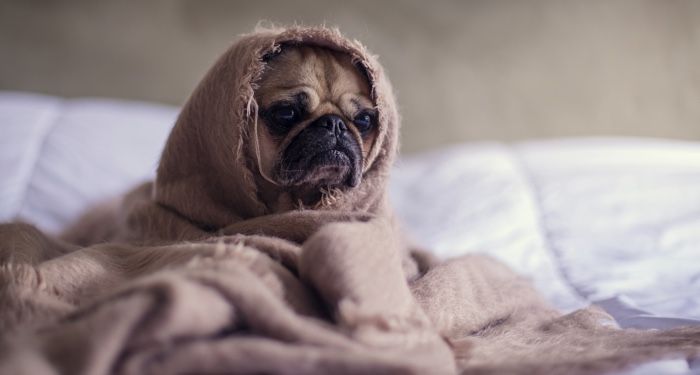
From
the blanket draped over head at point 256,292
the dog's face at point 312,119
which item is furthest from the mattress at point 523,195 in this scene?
the dog's face at point 312,119

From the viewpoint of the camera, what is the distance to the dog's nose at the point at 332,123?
115 centimetres

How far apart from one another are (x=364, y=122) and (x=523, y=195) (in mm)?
742

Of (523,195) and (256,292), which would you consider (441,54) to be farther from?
(256,292)

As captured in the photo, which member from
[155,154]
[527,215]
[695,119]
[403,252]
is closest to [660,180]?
[527,215]

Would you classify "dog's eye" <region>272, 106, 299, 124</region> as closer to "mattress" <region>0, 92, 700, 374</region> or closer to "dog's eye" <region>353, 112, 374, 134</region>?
"dog's eye" <region>353, 112, 374, 134</region>

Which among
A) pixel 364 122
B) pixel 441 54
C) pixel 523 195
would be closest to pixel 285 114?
pixel 364 122

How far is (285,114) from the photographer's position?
1.17 meters

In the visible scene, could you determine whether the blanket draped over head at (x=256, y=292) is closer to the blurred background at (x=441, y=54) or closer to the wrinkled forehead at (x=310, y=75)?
the wrinkled forehead at (x=310, y=75)

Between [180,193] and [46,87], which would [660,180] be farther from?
[46,87]

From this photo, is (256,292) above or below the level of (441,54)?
below

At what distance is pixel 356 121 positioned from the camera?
1.22 metres

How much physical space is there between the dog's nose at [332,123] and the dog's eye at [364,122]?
6 cm

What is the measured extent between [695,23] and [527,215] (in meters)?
0.99

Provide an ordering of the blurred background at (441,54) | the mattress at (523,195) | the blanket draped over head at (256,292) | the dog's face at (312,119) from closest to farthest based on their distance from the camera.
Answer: the blanket draped over head at (256,292)
the dog's face at (312,119)
the mattress at (523,195)
the blurred background at (441,54)
